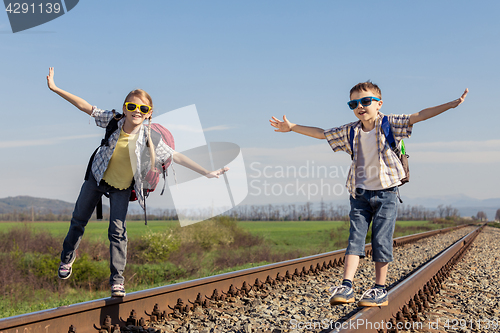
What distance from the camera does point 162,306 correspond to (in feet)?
13.6

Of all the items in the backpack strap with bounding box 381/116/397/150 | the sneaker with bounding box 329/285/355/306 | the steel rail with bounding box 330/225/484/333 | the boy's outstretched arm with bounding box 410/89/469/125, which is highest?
the boy's outstretched arm with bounding box 410/89/469/125

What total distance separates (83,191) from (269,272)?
3097 mm

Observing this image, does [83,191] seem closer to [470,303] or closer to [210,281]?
[210,281]

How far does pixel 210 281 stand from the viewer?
4.84 m

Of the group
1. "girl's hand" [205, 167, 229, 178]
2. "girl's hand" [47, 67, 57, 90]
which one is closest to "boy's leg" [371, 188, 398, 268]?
"girl's hand" [205, 167, 229, 178]

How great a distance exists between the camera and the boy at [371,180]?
3.47 m

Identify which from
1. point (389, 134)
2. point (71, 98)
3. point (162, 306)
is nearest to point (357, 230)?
point (389, 134)

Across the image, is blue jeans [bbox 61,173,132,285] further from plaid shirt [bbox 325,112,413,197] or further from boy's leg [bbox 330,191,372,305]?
plaid shirt [bbox 325,112,413,197]

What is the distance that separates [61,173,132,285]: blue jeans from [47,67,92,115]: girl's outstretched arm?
0.64 meters

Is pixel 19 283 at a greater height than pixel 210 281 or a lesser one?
lesser

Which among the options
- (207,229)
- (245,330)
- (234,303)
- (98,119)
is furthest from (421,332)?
(207,229)

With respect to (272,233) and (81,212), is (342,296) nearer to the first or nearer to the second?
(81,212)

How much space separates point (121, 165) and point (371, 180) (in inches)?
88.3

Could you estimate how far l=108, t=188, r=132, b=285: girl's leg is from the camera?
3807 mm
